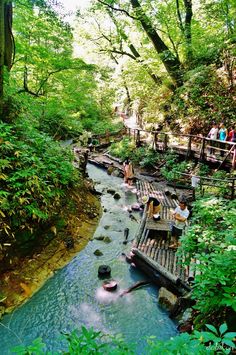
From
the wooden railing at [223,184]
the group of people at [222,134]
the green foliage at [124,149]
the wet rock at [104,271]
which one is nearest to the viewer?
the wet rock at [104,271]

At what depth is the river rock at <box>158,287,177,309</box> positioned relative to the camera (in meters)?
6.76

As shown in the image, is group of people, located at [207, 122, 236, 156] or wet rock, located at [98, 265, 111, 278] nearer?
wet rock, located at [98, 265, 111, 278]

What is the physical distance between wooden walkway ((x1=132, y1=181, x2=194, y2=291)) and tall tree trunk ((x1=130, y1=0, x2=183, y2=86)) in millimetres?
10851

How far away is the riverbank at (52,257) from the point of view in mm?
7113

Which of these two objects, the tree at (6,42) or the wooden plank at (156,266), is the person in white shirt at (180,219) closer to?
the wooden plank at (156,266)

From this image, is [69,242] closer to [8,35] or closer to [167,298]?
[167,298]

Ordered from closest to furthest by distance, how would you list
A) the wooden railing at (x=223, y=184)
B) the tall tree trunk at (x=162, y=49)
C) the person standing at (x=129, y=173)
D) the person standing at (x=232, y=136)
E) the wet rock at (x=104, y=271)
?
the wet rock at (x=104, y=271)
the wooden railing at (x=223, y=184)
the person standing at (x=232, y=136)
the person standing at (x=129, y=173)
the tall tree trunk at (x=162, y=49)

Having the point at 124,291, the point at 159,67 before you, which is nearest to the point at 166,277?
the point at 124,291

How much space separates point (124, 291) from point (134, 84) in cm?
1853

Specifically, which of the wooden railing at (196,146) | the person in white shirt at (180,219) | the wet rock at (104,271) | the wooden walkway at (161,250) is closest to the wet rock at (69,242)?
the wet rock at (104,271)

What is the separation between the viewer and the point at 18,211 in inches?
308

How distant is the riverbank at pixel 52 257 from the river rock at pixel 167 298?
3.26 metres

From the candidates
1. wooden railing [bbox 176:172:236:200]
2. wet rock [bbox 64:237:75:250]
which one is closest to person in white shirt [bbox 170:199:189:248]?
wooden railing [bbox 176:172:236:200]

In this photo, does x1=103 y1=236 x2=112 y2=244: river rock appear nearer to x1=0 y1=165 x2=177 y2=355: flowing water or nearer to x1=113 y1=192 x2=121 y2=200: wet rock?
x1=0 y1=165 x2=177 y2=355: flowing water
